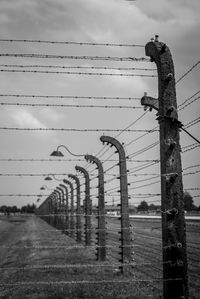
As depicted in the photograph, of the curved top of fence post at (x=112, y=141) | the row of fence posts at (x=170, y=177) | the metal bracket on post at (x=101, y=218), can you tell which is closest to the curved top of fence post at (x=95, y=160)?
the metal bracket on post at (x=101, y=218)

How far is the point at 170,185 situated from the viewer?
660 cm

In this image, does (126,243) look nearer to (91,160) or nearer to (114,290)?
(114,290)

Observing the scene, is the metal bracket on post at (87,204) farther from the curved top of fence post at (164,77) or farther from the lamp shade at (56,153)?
the curved top of fence post at (164,77)

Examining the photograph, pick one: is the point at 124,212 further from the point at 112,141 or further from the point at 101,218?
the point at 101,218

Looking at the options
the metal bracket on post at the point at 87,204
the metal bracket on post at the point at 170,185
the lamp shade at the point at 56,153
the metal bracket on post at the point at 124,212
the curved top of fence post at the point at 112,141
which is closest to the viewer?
the metal bracket on post at the point at 170,185

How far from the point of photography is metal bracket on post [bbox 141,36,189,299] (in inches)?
253

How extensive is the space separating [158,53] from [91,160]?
8.46 metres

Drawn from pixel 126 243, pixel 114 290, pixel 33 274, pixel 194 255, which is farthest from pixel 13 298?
pixel 194 255

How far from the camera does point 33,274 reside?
12.1 meters

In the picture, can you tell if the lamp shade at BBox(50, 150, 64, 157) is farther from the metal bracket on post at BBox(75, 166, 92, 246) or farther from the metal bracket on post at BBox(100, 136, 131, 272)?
the metal bracket on post at BBox(100, 136, 131, 272)

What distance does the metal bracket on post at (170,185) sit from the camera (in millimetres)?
6430

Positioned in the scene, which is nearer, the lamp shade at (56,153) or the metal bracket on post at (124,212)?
the metal bracket on post at (124,212)

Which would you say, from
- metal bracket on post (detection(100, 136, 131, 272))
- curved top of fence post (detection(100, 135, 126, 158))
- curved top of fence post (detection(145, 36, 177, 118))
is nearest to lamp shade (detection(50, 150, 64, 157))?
curved top of fence post (detection(100, 135, 126, 158))

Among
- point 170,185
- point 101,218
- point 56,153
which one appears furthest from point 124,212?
point 56,153
